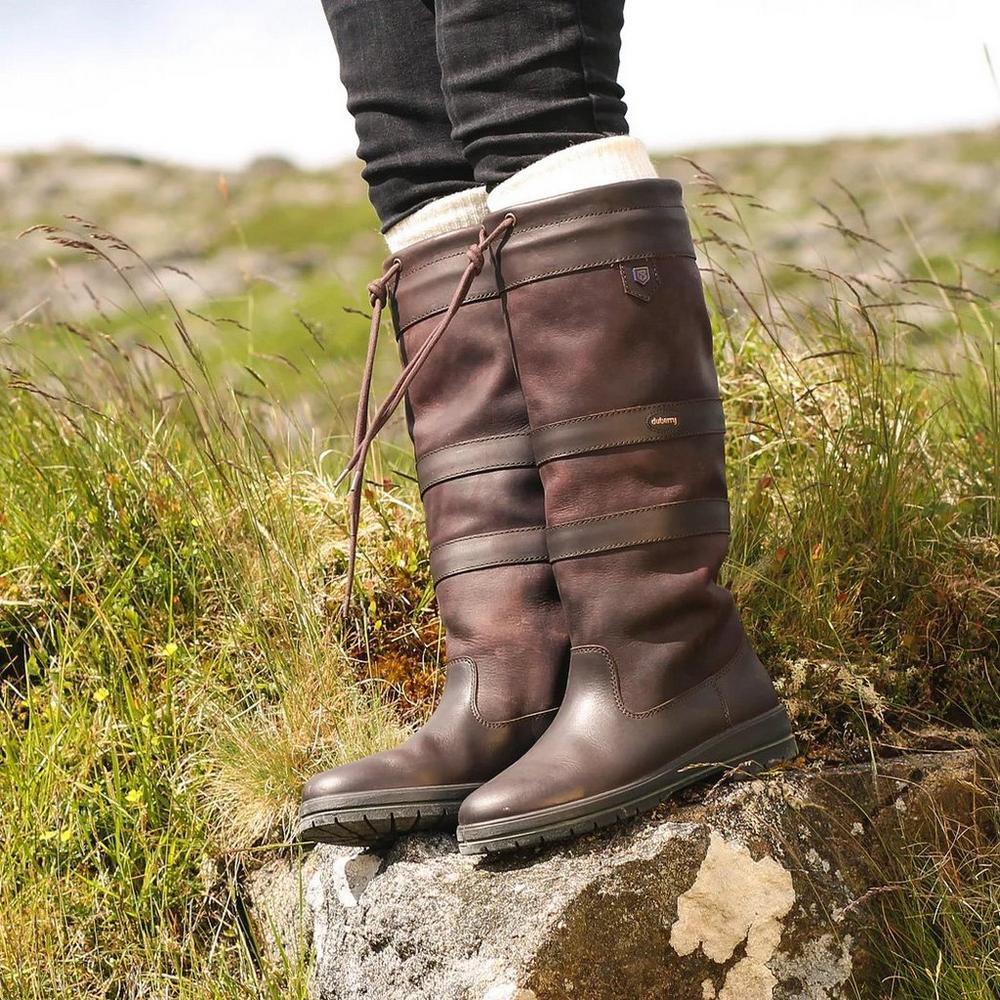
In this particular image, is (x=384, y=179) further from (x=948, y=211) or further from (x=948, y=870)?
(x=948, y=211)

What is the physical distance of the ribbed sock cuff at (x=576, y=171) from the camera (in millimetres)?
1695

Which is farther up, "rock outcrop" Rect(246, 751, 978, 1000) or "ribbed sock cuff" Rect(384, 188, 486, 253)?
"ribbed sock cuff" Rect(384, 188, 486, 253)

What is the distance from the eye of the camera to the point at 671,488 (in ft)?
5.67

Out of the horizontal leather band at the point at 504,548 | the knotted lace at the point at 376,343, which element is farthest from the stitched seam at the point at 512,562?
the knotted lace at the point at 376,343

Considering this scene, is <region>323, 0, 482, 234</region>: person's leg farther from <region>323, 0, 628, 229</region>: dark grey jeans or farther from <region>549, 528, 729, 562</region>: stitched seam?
<region>549, 528, 729, 562</region>: stitched seam

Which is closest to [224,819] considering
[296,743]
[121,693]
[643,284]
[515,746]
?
[296,743]

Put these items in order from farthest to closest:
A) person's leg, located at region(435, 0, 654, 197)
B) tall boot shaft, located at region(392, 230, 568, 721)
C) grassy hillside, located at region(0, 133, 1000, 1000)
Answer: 1. grassy hillside, located at region(0, 133, 1000, 1000)
2. tall boot shaft, located at region(392, 230, 568, 721)
3. person's leg, located at region(435, 0, 654, 197)

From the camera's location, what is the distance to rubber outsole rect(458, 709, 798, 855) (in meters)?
1.63

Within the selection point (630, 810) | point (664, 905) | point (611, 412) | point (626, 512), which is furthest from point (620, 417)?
point (664, 905)

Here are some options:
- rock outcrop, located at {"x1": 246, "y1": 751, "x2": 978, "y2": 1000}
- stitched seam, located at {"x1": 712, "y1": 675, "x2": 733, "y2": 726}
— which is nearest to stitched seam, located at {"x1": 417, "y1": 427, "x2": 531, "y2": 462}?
stitched seam, located at {"x1": 712, "y1": 675, "x2": 733, "y2": 726}

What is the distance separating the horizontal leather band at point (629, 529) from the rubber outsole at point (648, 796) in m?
0.32

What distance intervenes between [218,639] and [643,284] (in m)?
1.25

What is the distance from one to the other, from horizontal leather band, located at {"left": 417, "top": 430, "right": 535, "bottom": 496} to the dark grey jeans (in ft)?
1.29

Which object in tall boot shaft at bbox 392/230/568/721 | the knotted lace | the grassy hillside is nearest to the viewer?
the knotted lace
